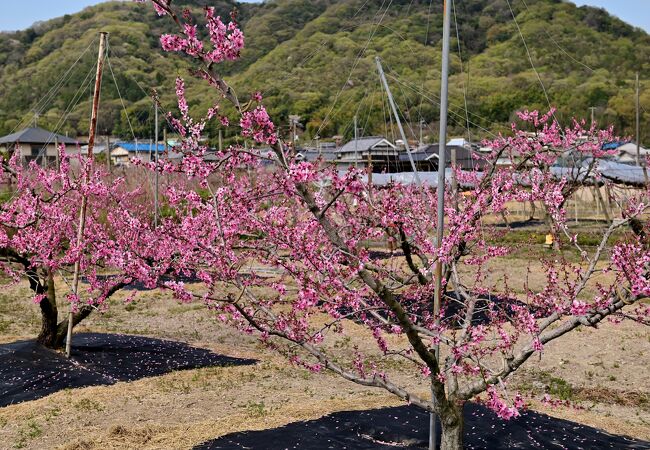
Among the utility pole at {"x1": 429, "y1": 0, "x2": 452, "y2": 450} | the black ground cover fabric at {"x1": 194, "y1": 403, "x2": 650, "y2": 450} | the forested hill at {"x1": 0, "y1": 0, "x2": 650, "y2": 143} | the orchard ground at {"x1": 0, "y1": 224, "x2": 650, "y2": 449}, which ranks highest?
the forested hill at {"x1": 0, "y1": 0, "x2": 650, "y2": 143}

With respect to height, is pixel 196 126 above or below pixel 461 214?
above

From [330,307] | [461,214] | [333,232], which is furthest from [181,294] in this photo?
[461,214]

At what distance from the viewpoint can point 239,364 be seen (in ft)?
34.4

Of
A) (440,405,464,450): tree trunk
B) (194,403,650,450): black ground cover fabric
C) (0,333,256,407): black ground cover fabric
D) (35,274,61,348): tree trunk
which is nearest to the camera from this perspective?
(440,405,464,450): tree trunk

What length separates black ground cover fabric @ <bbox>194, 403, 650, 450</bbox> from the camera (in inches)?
260

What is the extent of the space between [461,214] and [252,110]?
2.64 meters

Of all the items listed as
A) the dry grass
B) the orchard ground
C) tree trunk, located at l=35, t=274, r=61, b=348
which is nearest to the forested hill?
the orchard ground

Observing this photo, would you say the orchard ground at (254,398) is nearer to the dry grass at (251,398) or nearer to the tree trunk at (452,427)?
the dry grass at (251,398)

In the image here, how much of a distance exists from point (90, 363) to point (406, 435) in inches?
223

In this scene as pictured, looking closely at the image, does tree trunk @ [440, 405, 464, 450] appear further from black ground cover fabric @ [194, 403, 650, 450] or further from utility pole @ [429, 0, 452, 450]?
black ground cover fabric @ [194, 403, 650, 450]

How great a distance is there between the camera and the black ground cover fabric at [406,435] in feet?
21.7

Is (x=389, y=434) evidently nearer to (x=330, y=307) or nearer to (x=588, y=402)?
(x=330, y=307)

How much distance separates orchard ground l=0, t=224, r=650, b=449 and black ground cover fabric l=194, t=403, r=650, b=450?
34cm

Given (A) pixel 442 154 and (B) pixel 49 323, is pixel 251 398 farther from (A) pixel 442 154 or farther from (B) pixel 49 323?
(A) pixel 442 154
